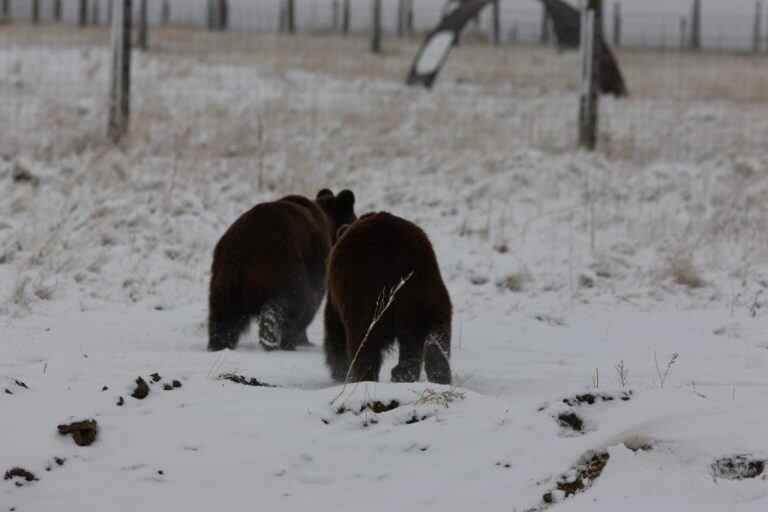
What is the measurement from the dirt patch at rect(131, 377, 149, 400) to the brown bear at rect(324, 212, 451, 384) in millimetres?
1053

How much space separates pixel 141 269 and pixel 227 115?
8.02 meters

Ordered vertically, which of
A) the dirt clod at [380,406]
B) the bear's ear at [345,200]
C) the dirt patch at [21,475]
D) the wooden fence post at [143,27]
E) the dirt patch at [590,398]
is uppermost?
the wooden fence post at [143,27]

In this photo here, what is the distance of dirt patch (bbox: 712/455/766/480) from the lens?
312cm

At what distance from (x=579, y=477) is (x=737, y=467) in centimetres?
53

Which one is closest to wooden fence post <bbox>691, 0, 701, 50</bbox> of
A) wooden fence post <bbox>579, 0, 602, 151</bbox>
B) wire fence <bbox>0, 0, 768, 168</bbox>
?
wire fence <bbox>0, 0, 768, 168</bbox>

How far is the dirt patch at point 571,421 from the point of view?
364 centimetres

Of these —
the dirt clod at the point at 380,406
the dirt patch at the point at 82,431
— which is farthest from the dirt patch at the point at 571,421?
the dirt patch at the point at 82,431

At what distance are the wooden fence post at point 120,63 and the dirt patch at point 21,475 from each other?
9686mm

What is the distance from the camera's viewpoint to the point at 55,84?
17.3 meters

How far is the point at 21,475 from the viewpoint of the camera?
3182 mm

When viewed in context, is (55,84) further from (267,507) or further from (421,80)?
(267,507)

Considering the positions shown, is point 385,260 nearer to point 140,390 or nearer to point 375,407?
point 375,407

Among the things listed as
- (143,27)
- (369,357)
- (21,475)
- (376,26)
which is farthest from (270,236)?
(376,26)

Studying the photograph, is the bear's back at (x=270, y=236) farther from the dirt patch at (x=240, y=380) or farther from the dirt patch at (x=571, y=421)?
the dirt patch at (x=571, y=421)
